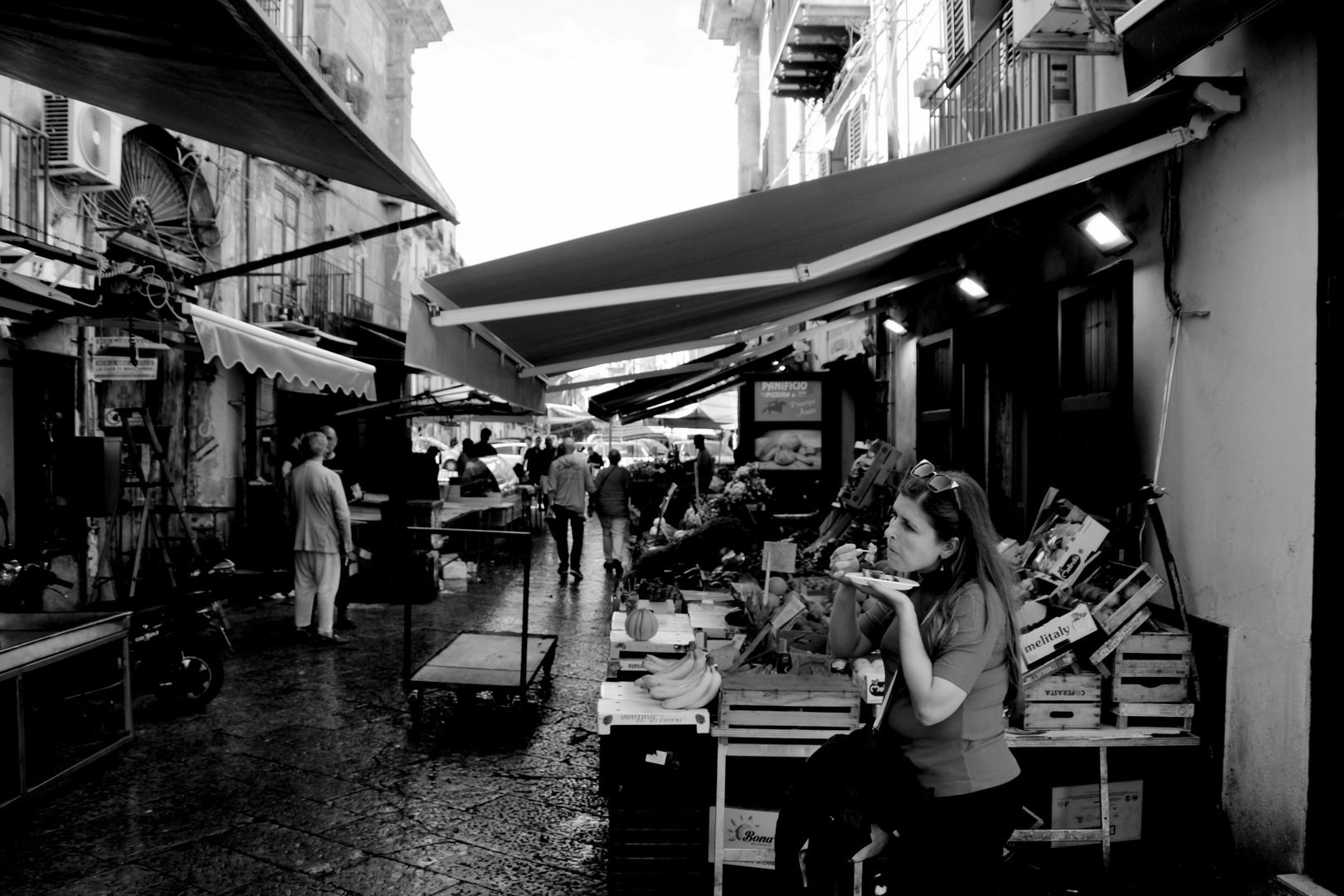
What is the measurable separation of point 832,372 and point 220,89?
8.47 meters

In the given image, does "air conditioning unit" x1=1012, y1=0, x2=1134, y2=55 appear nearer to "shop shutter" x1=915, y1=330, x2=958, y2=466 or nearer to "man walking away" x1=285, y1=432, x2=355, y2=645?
"shop shutter" x1=915, y1=330, x2=958, y2=466

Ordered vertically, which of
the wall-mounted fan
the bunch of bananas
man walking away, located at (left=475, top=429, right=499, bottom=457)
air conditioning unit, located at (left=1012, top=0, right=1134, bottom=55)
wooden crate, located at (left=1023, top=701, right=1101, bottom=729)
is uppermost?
the wall-mounted fan

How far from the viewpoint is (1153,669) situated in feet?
13.3

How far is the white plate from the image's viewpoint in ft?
8.06

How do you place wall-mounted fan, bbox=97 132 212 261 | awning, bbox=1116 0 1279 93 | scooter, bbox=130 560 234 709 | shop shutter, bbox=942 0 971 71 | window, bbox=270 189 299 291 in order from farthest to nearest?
window, bbox=270 189 299 291
wall-mounted fan, bbox=97 132 212 261
shop shutter, bbox=942 0 971 71
scooter, bbox=130 560 234 709
awning, bbox=1116 0 1279 93

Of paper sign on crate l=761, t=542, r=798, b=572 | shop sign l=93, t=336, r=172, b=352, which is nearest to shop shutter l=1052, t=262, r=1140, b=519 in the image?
paper sign on crate l=761, t=542, r=798, b=572

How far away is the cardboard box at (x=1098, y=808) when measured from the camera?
423 cm

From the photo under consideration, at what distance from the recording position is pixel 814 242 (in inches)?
176

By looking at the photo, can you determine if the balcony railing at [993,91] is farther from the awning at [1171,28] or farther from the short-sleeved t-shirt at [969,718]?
the short-sleeved t-shirt at [969,718]

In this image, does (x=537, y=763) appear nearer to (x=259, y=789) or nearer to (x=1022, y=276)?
(x=259, y=789)

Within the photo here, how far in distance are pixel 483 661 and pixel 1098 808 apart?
4.03m

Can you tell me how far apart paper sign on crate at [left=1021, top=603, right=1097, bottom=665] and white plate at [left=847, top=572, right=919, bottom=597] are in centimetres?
180

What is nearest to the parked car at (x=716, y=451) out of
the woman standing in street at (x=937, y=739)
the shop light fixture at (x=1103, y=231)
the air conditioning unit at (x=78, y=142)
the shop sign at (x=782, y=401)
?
the shop sign at (x=782, y=401)

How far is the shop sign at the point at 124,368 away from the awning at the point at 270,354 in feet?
1.50
